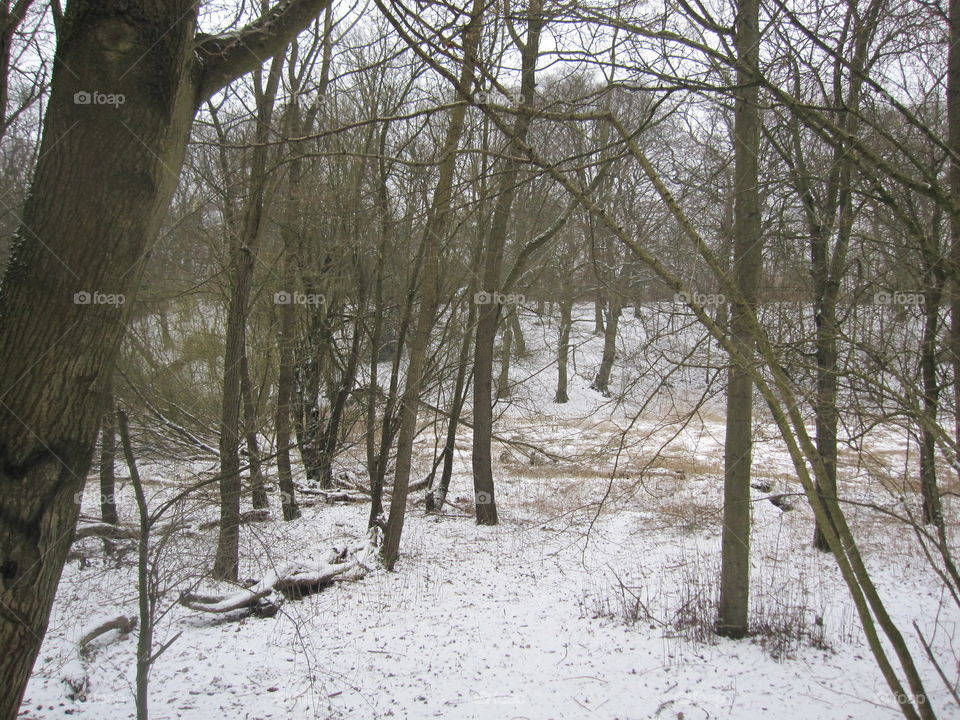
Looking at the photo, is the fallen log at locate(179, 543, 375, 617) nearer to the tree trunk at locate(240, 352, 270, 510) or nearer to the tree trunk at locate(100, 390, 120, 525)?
the tree trunk at locate(240, 352, 270, 510)

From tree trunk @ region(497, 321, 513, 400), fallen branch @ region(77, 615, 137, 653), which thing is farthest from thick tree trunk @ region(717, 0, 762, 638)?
tree trunk @ region(497, 321, 513, 400)

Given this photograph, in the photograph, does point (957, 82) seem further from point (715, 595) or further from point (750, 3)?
point (715, 595)

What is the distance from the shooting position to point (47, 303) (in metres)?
2.05

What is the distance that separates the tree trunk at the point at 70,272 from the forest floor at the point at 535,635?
1.47 m

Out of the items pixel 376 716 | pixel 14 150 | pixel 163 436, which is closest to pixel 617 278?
pixel 376 716

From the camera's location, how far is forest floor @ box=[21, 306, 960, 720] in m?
4.33

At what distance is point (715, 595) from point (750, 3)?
5.21 meters

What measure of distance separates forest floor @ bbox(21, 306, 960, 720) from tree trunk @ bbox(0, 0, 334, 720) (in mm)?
1470

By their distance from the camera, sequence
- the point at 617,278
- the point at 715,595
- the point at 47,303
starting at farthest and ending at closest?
the point at 617,278 → the point at 715,595 → the point at 47,303

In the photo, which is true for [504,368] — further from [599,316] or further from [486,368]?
[599,316]

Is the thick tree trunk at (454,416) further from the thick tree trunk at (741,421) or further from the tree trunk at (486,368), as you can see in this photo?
the thick tree trunk at (741,421)

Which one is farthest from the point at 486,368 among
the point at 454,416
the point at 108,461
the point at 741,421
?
the point at 108,461

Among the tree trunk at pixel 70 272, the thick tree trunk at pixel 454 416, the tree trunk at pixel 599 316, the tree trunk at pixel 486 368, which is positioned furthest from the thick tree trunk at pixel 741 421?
the tree trunk at pixel 599 316

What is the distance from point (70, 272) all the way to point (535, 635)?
486cm
